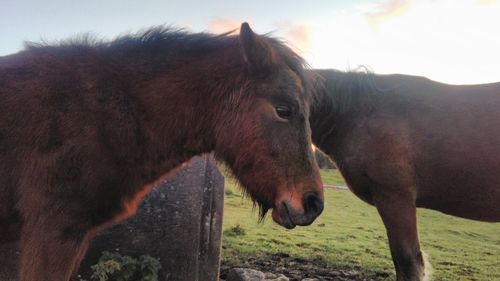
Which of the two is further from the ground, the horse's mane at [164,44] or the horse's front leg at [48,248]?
the horse's mane at [164,44]

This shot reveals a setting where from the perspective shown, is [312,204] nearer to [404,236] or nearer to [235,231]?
[404,236]

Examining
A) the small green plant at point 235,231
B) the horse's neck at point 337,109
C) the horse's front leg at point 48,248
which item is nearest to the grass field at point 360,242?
the small green plant at point 235,231

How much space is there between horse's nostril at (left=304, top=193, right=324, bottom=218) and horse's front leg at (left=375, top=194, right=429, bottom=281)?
2495 millimetres

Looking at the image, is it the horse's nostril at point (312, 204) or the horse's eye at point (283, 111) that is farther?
the horse's eye at point (283, 111)

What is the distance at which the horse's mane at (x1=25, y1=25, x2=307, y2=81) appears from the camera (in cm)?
346

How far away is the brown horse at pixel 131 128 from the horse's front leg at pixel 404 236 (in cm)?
244

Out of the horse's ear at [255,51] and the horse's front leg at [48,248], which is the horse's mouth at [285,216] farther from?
the horse's front leg at [48,248]

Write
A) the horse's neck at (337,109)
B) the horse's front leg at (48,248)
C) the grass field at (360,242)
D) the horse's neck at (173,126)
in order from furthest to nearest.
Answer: the grass field at (360,242)
the horse's neck at (337,109)
the horse's neck at (173,126)
the horse's front leg at (48,248)

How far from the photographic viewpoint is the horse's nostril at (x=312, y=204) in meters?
3.08

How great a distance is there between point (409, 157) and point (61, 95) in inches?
161

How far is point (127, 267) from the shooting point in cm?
466

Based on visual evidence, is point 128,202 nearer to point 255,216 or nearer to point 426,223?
point 255,216

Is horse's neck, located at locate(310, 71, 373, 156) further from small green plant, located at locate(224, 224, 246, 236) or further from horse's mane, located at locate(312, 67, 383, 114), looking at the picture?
small green plant, located at locate(224, 224, 246, 236)

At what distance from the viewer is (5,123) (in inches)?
118
